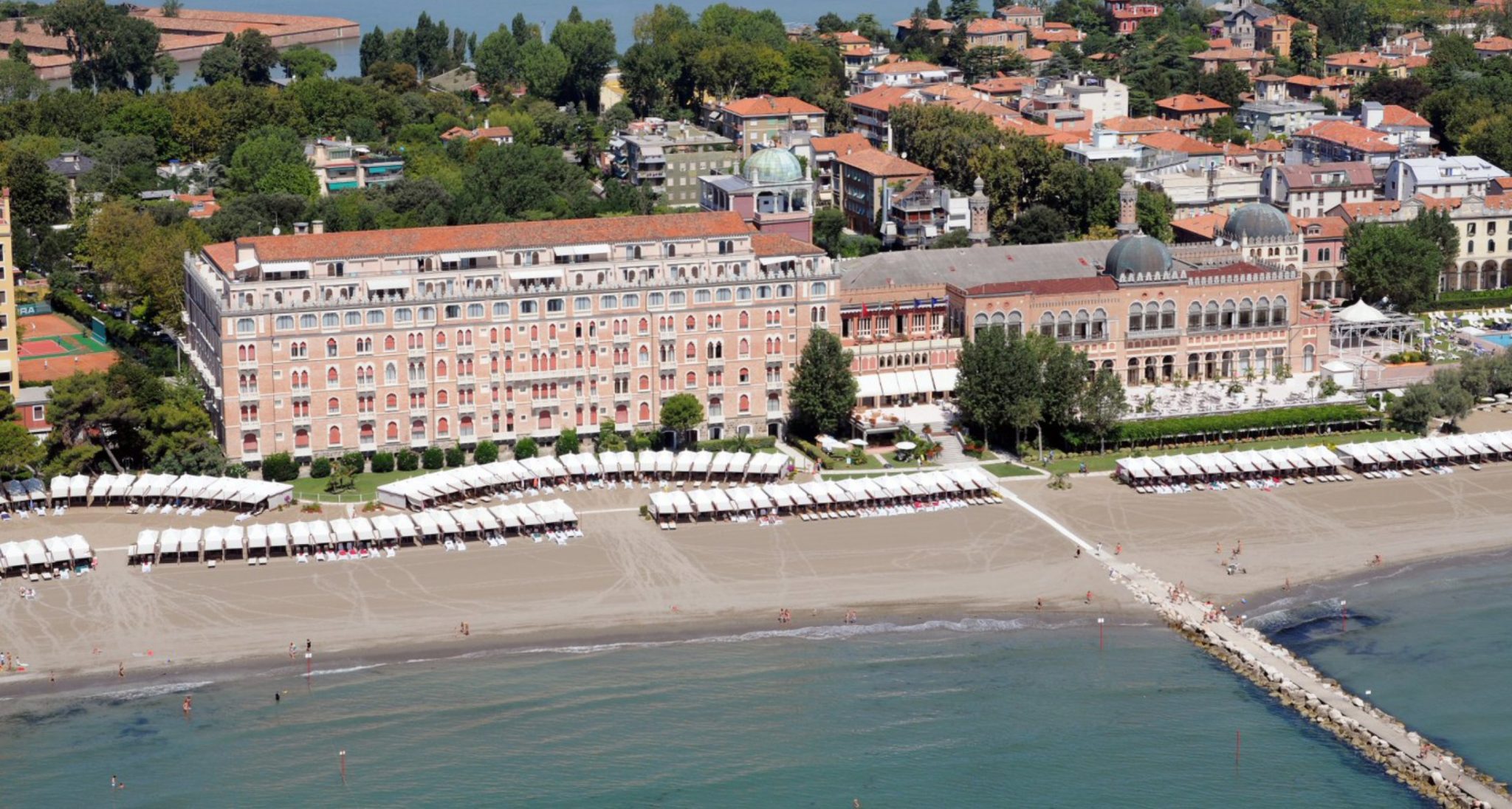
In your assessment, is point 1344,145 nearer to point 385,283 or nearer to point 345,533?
point 385,283

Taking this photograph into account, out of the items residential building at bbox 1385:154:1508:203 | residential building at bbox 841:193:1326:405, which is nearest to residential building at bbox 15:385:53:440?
residential building at bbox 841:193:1326:405

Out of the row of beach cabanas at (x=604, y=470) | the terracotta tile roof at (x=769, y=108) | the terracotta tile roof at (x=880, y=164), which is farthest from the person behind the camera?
the terracotta tile roof at (x=769, y=108)

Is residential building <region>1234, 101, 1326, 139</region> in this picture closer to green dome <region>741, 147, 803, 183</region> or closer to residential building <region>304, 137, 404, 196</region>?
green dome <region>741, 147, 803, 183</region>

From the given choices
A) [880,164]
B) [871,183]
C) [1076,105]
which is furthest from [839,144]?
[1076,105]

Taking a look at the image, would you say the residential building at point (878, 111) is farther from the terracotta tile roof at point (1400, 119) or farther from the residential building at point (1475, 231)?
the residential building at point (1475, 231)

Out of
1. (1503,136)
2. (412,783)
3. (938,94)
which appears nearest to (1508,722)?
(412,783)

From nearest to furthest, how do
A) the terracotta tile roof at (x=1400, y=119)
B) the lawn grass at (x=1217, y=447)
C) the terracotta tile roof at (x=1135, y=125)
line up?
the lawn grass at (x=1217, y=447) < the terracotta tile roof at (x=1135, y=125) < the terracotta tile roof at (x=1400, y=119)

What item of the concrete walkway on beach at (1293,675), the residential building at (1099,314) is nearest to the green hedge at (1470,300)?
the residential building at (1099,314)

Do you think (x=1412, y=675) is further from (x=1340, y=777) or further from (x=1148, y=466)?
(x=1148, y=466)

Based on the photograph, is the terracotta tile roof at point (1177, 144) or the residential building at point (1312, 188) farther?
the terracotta tile roof at point (1177, 144)
